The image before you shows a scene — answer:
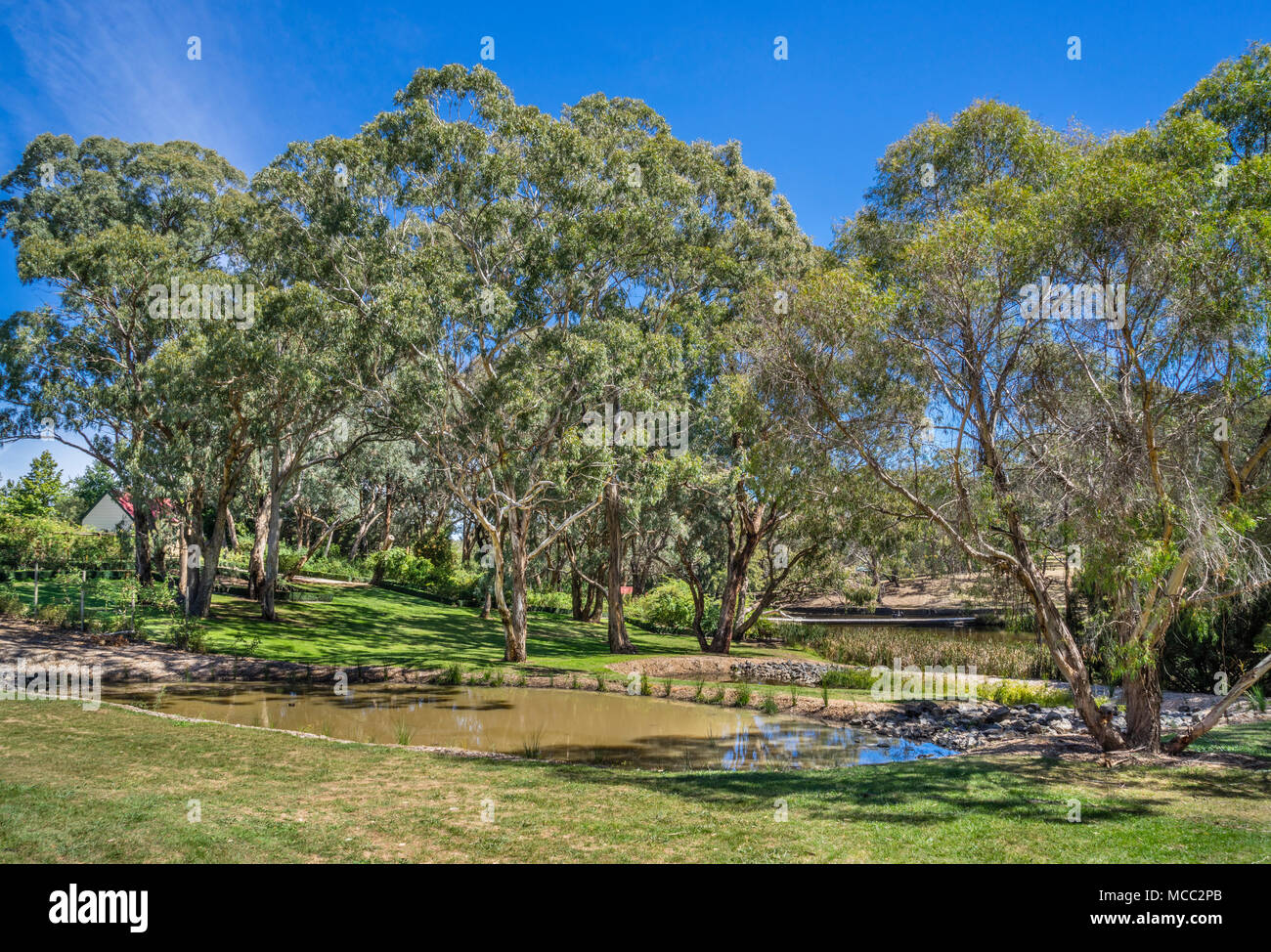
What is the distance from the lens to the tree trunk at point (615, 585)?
24.0m

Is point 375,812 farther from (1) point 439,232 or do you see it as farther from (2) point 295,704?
(1) point 439,232

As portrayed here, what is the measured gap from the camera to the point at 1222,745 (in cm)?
1060

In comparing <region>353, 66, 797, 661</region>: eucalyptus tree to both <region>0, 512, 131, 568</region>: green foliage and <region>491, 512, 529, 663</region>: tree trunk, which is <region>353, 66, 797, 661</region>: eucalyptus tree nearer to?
<region>491, 512, 529, 663</region>: tree trunk

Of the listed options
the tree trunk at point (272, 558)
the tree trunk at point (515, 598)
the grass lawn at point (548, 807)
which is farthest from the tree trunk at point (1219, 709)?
the tree trunk at point (272, 558)

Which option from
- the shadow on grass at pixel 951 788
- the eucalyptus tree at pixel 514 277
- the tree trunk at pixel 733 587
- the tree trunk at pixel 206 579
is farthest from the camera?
the tree trunk at pixel 733 587

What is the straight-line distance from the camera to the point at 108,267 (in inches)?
830

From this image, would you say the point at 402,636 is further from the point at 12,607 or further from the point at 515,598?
the point at 12,607

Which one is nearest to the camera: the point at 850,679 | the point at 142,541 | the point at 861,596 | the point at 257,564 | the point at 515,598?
the point at 850,679

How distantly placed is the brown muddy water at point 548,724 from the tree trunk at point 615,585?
6846 mm

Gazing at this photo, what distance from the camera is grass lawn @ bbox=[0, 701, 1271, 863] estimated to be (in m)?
5.79

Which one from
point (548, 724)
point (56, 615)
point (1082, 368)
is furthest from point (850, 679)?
point (56, 615)

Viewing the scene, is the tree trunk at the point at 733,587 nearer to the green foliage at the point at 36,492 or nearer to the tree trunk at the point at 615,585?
the tree trunk at the point at 615,585

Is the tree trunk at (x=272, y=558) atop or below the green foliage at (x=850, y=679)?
atop

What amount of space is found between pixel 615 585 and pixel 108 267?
17.9m
